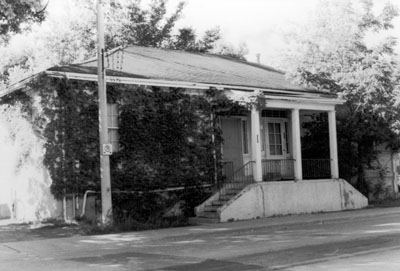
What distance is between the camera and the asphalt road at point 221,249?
30.8ft

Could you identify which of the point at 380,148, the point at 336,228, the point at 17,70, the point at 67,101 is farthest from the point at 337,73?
the point at 17,70

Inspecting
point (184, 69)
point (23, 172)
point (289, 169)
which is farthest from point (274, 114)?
point (23, 172)

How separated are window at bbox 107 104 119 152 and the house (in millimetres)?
34

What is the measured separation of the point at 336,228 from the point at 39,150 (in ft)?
32.0

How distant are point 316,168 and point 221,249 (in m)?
13.2

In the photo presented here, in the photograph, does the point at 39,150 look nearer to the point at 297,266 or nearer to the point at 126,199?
the point at 126,199

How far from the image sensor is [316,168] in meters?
24.1

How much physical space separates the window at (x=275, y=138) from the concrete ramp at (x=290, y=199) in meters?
2.76

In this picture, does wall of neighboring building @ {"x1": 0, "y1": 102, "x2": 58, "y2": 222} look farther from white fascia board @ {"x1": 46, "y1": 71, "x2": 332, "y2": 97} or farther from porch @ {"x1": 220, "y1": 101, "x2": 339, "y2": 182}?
porch @ {"x1": 220, "y1": 101, "x2": 339, "y2": 182}

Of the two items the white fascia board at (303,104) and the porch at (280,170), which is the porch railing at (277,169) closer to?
the porch at (280,170)

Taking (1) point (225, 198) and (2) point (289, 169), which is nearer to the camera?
(1) point (225, 198)

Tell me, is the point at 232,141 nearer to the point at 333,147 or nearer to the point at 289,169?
the point at 289,169

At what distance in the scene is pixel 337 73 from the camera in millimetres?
24781

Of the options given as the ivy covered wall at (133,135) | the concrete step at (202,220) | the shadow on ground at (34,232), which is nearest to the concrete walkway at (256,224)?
the concrete step at (202,220)
